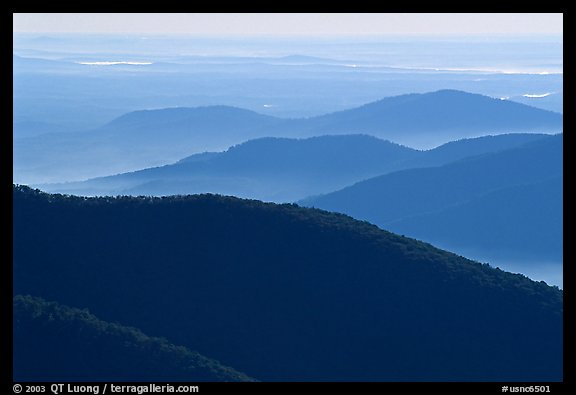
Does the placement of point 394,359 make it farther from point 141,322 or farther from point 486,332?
point 141,322

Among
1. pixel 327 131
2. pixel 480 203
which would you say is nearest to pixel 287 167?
pixel 480 203

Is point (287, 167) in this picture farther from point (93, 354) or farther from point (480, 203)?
point (93, 354)

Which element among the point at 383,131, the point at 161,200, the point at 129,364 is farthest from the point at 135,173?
the point at 129,364

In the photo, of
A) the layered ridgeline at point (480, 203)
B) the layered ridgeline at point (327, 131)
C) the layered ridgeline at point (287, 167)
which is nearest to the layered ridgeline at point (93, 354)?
the layered ridgeline at point (480, 203)

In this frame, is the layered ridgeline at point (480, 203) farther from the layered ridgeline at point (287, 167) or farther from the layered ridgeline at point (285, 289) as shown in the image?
the layered ridgeline at point (285, 289)

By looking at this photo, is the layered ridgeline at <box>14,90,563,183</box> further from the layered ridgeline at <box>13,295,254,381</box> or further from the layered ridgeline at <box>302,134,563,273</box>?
the layered ridgeline at <box>13,295,254,381</box>

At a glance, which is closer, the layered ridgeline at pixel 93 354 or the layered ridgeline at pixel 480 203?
the layered ridgeline at pixel 93 354
